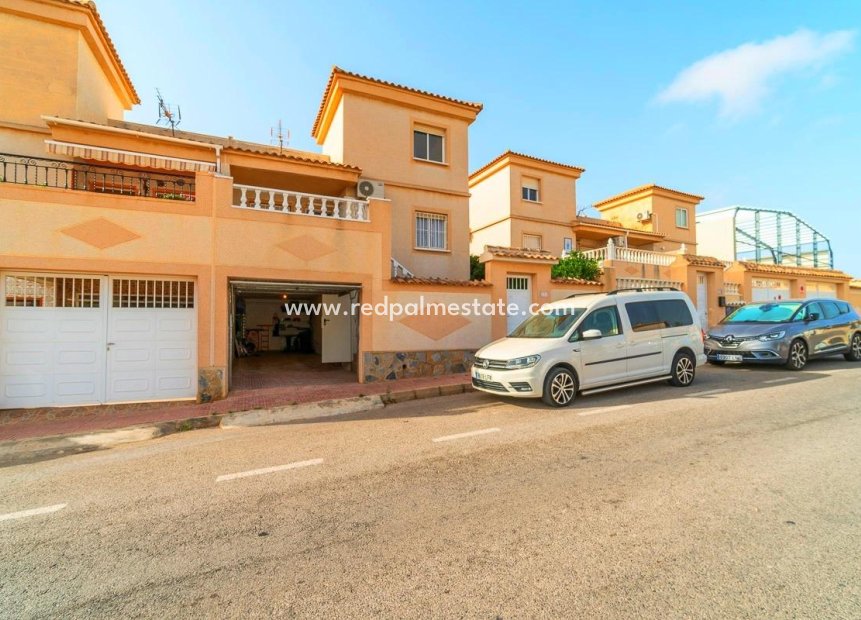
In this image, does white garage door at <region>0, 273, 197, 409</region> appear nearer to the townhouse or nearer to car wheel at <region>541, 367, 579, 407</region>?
the townhouse

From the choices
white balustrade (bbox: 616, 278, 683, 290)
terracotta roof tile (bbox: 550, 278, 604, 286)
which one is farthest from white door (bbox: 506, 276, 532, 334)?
white balustrade (bbox: 616, 278, 683, 290)

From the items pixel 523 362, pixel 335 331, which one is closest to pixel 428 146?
pixel 335 331

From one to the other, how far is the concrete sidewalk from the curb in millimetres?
44

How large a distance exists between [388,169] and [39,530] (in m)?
11.6

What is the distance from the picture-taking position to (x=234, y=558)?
2699mm

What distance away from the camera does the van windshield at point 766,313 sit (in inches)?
390

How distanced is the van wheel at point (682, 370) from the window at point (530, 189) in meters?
13.0

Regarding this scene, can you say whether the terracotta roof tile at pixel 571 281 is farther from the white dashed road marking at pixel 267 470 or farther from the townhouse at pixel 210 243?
the white dashed road marking at pixel 267 470

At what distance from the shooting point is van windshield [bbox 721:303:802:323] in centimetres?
990

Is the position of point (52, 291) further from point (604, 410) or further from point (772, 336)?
point (772, 336)

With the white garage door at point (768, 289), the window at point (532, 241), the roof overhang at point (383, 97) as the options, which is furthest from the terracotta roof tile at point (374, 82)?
the white garage door at point (768, 289)

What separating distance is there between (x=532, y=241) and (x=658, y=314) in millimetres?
11974

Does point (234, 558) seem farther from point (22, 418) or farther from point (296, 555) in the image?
point (22, 418)

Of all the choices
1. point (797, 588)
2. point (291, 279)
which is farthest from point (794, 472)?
point (291, 279)
